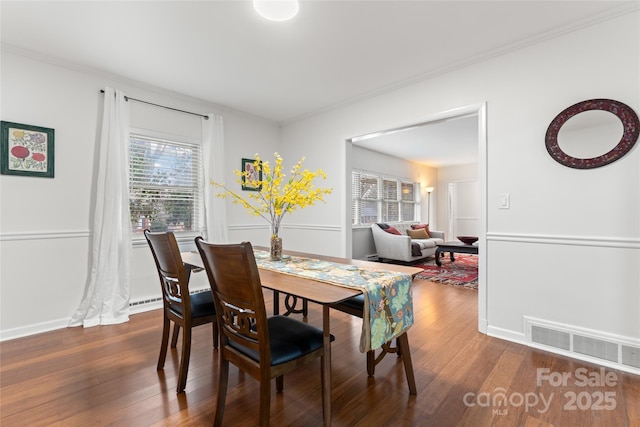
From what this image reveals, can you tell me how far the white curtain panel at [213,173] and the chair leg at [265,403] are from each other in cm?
270

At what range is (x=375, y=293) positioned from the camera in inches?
56.1

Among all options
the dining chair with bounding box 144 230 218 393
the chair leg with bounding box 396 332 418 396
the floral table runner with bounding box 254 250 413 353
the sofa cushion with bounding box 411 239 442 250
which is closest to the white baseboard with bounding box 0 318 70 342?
the dining chair with bounding box 144 230 218 393

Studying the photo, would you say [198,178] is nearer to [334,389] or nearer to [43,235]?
[43,235]

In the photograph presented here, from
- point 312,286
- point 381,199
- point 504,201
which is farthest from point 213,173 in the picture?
point 381,199

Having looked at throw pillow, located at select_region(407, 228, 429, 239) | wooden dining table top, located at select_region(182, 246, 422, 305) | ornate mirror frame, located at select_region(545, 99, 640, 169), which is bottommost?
throw pillow, located at select_region(407, 228, 429, 239)

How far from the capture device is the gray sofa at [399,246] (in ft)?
18.6

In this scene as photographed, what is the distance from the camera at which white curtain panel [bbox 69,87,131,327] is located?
284 centimetres

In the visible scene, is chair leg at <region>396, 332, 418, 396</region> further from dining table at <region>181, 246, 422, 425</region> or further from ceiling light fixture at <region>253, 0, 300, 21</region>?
ceiling light fixture at <region>253, 0, 300, 21</region>

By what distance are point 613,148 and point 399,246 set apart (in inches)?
154

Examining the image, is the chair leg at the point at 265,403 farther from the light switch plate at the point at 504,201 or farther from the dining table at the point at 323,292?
the light switch plate at the point at 504,201

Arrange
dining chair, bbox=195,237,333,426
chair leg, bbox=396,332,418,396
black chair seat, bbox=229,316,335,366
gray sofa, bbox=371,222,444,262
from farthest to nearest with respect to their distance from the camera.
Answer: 1. gray sofa, bbox=371,222,444,262
2. chair leg, bbox=396,332,418,396
3. black chair seat, bbox=229,316,335,366
4. dining chair, bbox=195,237,333,426

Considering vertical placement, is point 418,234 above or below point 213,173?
below

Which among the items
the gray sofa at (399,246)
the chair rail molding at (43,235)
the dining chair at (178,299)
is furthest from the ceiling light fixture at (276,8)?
the gray sofa at (399,246)

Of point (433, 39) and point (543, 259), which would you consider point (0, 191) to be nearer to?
point (433, 39)
